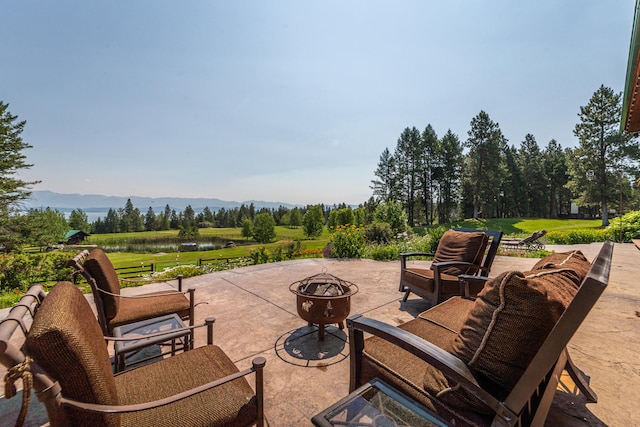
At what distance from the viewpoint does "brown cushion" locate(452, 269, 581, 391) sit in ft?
3.40

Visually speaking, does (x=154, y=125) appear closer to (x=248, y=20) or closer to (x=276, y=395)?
(x=248, y=20)

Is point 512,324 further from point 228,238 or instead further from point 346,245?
point 228,238

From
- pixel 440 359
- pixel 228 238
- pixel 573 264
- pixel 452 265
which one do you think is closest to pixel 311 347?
pixel 440 359

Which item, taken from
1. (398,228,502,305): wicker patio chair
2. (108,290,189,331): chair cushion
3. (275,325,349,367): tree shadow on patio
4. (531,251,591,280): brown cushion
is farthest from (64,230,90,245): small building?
(531,251,591,280): brown cushion

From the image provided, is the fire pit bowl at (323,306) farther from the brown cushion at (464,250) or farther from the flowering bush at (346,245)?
the flowering bush at (346,245)

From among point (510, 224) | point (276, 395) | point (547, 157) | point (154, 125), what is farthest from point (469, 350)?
point (547, 157)

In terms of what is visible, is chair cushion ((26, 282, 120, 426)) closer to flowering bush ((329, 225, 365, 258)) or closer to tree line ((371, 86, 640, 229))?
flowering bush ((329, 225, 365, 258))

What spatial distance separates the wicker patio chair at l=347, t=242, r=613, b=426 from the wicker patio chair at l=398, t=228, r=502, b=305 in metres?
1.97

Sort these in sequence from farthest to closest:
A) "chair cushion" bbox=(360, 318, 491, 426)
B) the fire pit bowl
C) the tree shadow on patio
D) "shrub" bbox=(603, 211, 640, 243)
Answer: "shrub" bbox=(603, 211, 640, 243) → the fire pit bowl → the tree shadow on patio → "chair cushion" bbox=(360, 318, 491, 426)

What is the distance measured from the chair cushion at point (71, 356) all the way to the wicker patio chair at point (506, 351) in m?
1.26

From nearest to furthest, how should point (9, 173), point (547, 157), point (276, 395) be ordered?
1. point (276, 395)
2. point (9, 173)
3. point (547, 157)

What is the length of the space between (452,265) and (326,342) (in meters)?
1.98

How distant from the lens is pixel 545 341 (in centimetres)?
97

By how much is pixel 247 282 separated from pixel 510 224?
98.4 ft
